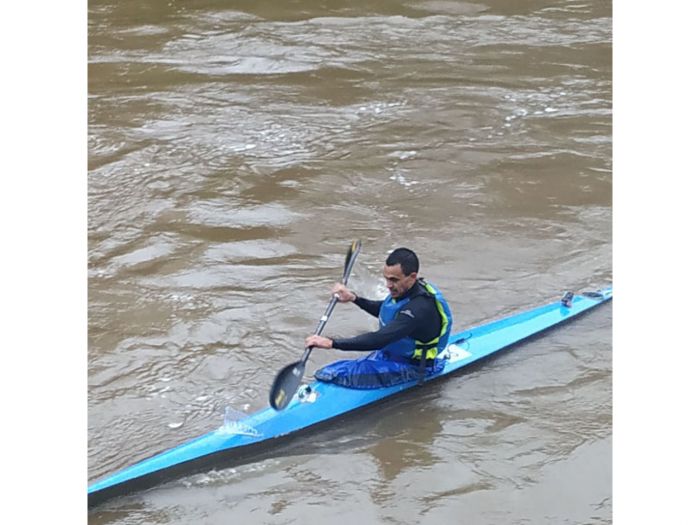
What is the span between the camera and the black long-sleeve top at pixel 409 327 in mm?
4320

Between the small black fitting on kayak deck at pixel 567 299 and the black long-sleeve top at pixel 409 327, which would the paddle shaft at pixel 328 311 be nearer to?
the black long-sleeve top at pixel 409 327

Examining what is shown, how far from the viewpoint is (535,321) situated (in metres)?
5.30

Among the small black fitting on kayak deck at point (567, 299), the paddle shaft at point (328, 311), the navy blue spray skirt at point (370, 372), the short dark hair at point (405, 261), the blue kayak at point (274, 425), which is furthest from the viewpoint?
the small black fitting on kayak deck at point (567, 299)

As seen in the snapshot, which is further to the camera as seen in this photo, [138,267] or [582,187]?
[582,187]

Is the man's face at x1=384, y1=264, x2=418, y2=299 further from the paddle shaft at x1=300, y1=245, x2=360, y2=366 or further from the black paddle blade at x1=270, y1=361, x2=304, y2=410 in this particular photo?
the black paddle blade at x1=270, y1=361, x2=304, y2=410

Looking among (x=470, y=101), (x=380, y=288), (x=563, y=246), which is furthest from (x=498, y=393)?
(x=470, y=101)

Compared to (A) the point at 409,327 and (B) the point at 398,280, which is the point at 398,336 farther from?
(B) the point at 398,280

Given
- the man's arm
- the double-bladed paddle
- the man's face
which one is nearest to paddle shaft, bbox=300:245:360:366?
the double-bladed paddle

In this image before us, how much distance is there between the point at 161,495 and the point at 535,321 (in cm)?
236

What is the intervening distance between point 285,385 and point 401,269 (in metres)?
0.77

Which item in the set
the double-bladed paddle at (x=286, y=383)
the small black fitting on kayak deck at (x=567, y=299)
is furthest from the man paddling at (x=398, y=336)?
the small black fitting on kayak deck at (x=567, y=299)

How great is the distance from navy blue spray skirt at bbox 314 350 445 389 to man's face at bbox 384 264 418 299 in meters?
0.37

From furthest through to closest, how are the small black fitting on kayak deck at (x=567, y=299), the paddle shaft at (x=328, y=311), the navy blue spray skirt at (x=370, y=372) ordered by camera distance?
the small black fitting on kayak deck at (x=567, y=299)
the navy blue spray skirt at (x=370, y=372)
the paddle shaft at (x=328, y=311)

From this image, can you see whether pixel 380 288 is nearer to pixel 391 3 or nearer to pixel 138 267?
pixel 138 267
